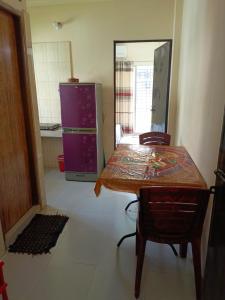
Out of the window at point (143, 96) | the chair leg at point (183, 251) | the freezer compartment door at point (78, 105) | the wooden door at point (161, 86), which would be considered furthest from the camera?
the window at point (143, 96)

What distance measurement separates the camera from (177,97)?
133 inches

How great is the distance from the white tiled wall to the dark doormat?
79.8 inches

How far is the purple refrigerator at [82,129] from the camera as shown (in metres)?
3.23

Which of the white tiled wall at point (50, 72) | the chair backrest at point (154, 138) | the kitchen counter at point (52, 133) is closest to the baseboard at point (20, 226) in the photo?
the kitchen counter at point (52, 133)

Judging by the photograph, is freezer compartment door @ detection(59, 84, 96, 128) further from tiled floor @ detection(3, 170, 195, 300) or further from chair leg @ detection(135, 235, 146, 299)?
chair leg @ detection(135, 235, 146, 299)

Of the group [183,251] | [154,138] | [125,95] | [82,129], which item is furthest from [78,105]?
[125,95]

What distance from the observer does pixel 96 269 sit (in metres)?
1.83

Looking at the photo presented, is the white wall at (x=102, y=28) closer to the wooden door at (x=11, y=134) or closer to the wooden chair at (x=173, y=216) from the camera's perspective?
the wooden door at (x=11, y=134)

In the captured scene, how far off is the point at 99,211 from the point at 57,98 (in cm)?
219

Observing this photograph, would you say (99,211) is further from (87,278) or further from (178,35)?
(178,35)

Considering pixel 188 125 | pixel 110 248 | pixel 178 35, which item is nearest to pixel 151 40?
pixel 178 35

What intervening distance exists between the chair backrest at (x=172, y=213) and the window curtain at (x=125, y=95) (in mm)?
5476

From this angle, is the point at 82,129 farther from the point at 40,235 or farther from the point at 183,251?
→ the point at 183,251

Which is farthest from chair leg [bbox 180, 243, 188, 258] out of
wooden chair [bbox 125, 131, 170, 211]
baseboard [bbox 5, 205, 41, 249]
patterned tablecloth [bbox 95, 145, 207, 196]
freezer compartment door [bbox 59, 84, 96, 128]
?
freezer compartment door [bbox 59, 84, 96, 128]
